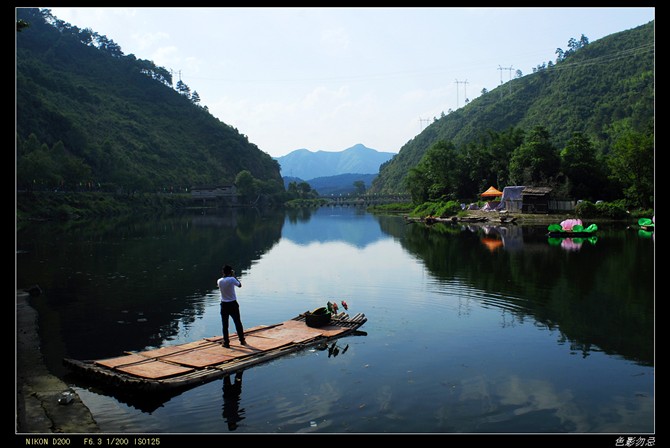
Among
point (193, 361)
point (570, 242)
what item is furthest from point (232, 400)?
point (570, 242)

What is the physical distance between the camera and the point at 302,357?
17.8 metres

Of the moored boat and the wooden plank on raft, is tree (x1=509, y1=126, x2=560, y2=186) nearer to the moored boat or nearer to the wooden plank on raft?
the moored boat

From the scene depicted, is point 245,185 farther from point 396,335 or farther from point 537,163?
point 396,335

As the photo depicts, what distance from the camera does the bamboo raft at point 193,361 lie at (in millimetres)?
14500

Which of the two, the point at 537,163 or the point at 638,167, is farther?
the point at 537,163

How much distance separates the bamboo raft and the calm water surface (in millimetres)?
373

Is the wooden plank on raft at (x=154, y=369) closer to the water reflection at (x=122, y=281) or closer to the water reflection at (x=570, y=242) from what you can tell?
the water reflection at (x=122, y=281)

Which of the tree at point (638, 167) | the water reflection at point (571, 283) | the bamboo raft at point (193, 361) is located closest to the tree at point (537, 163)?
the tree at point (638, 167)

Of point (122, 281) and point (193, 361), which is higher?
point (122, 281)

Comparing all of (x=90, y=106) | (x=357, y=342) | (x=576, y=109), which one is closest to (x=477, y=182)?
(x=576, y=109)

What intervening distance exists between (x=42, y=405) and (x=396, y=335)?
11929mm

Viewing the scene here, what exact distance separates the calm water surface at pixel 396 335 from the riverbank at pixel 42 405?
1.39 feet

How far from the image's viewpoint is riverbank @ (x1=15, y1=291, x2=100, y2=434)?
1211cm

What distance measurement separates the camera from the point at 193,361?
15867 mm
